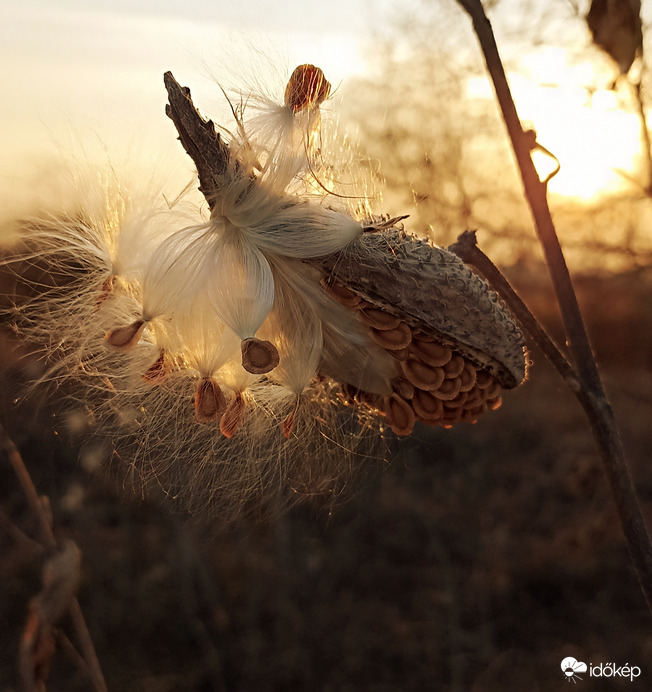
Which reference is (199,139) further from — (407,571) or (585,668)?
(407,571)

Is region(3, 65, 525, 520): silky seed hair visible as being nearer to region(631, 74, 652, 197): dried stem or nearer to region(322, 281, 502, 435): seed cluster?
region(322, 281, 502, 435): seed cluster

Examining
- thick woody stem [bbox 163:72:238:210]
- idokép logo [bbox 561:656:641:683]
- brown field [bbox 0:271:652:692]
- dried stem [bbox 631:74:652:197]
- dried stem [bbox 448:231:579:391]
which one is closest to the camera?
thick woody stem [bbox 163:72:238:210]

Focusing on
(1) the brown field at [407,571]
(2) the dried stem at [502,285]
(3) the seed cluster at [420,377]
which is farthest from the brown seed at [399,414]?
(1) the brown field at [407,571]

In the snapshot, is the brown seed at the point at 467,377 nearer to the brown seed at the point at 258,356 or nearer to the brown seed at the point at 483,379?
the brown seed at the point at 483,379

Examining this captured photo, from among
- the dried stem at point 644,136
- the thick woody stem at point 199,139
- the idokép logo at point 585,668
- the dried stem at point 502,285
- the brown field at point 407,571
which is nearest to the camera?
the thick woody stem at point 199,139

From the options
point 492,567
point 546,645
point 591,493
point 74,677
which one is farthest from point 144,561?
point 591,493

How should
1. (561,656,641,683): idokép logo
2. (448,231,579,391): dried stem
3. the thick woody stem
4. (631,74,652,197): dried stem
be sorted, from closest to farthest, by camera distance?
the thick woody stem, (448,231,579,391): dried stem, (631,74,652,197): dried stem, (561,656,641,683): idokép logo

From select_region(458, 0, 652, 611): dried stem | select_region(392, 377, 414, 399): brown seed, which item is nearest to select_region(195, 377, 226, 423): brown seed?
select_region(392, 377, 414, 399): brown seed
